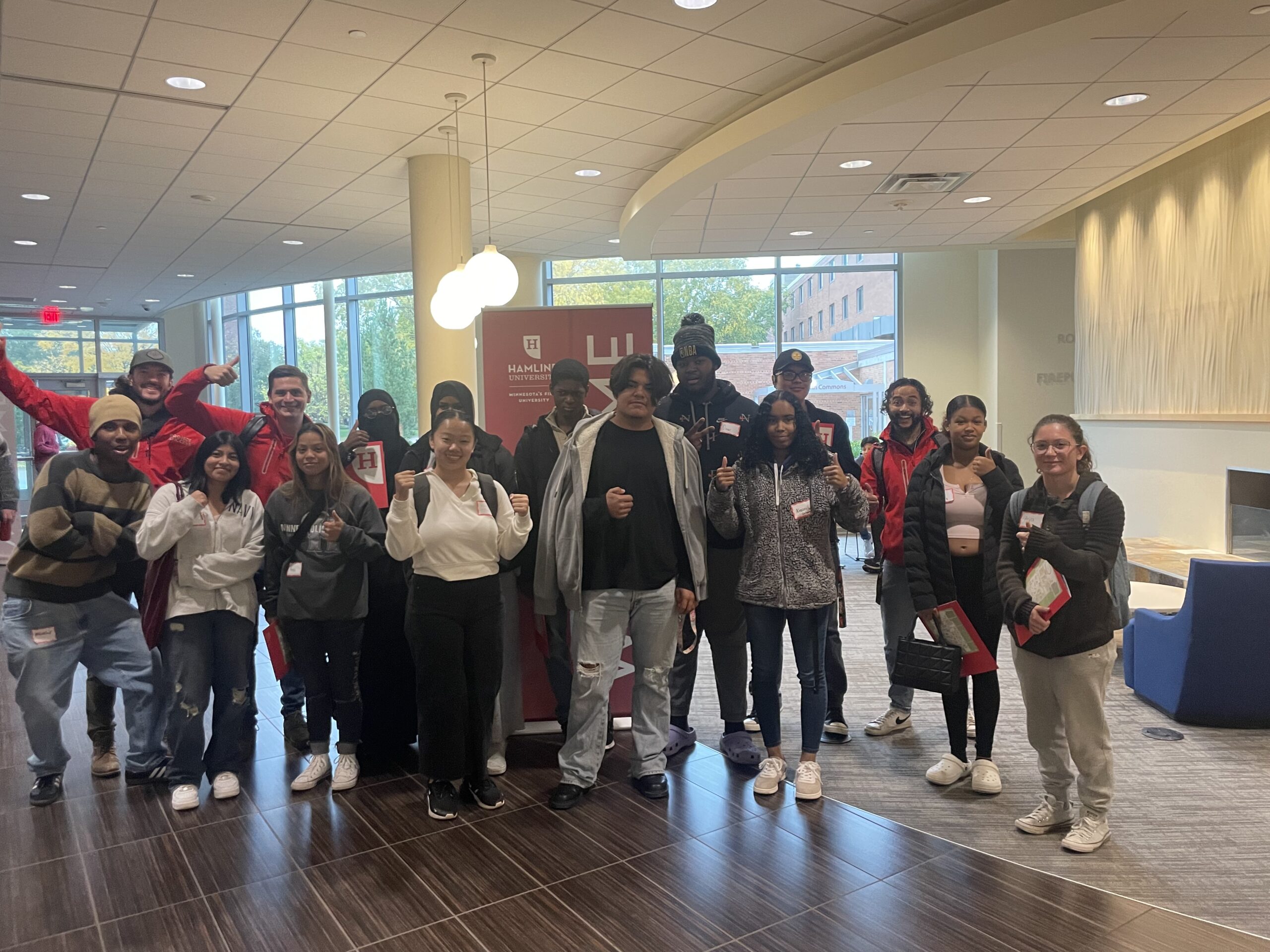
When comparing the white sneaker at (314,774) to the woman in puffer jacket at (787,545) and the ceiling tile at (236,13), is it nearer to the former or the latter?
the woman in puffer jacket at (787,545)

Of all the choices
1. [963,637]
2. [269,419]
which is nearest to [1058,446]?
[963,637]

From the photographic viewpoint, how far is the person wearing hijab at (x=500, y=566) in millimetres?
3750

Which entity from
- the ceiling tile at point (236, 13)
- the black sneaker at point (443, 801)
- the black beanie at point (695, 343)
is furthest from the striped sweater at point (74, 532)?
the black beanie at point (695, 343)

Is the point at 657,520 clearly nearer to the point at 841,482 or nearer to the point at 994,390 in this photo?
the point at 841,482

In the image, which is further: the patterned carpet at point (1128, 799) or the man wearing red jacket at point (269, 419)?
the man wearing red jacket at point (269, 419)

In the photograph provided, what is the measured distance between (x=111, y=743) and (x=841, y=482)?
3.45 m

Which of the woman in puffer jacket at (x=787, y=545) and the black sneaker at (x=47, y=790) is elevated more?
the woman in puffer jacket at (x=787, y=545)

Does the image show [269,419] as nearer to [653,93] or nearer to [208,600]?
[208,600]

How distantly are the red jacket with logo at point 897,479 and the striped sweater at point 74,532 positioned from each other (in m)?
0.66

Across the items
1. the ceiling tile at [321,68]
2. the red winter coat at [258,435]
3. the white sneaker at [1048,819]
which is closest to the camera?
the white sneaker at [1048,819]

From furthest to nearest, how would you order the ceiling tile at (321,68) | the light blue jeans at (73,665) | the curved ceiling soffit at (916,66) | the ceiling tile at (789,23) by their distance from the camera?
the ceiling tile at (321,68)
the ceiling tile at (789,23)
the curved ceiling soffit at (916,66)
the light blue jeans at (73,665)

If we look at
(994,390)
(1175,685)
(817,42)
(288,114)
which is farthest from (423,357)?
(994,390)

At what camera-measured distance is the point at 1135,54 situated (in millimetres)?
4699

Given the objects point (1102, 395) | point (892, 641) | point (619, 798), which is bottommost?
point (619, 798)
